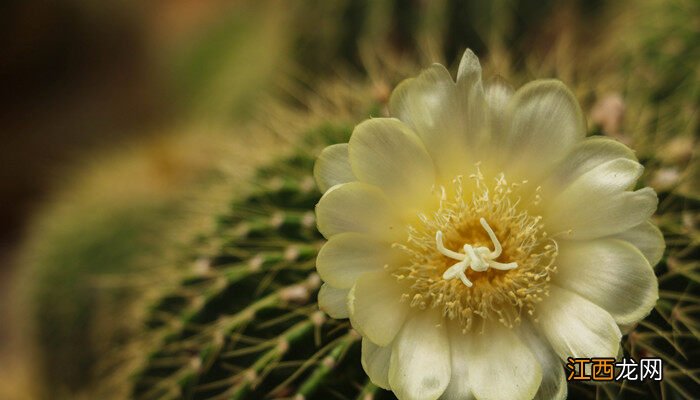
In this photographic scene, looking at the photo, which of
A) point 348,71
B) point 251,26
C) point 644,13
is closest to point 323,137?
point 348,71

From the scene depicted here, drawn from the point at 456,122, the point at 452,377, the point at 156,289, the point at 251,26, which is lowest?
the point at 452,377

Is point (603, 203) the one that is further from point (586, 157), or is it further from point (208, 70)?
point (208, 70)

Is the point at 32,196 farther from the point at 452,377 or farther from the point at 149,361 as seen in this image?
the point at 452,377

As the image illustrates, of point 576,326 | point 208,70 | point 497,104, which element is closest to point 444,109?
point 497,104

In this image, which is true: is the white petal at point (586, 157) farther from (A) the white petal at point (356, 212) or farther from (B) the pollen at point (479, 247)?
(A) the white petal at point (356, 212)

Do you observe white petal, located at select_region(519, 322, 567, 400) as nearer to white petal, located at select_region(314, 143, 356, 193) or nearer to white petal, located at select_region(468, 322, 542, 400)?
white petal, located at select_region(468, 322, 542, 400)

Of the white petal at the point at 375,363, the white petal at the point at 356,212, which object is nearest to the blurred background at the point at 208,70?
the white petal at the point at 356,212
